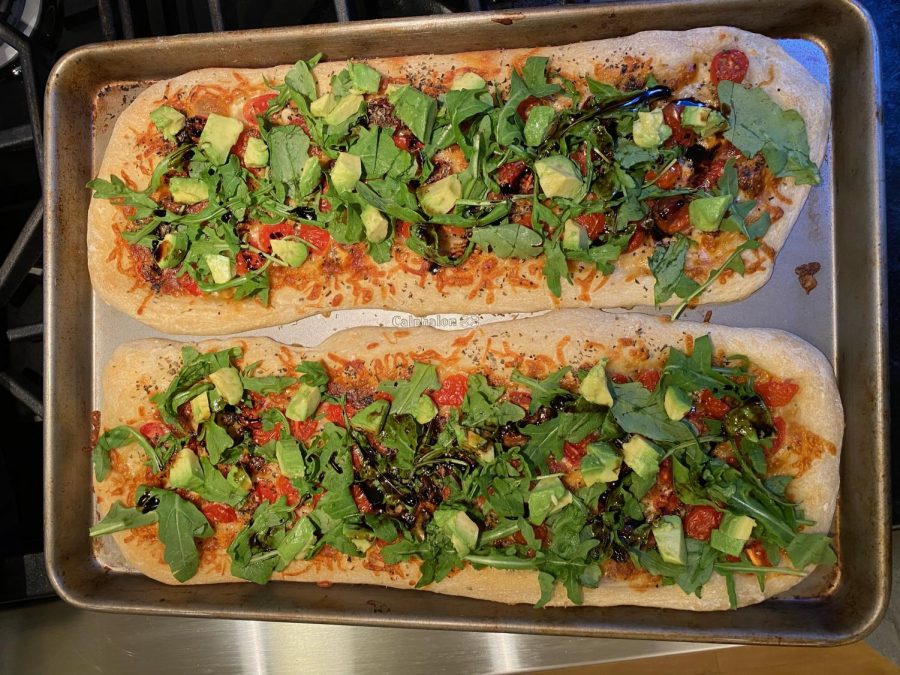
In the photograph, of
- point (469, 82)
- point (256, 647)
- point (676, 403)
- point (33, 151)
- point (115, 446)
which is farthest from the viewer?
point (33, 151)

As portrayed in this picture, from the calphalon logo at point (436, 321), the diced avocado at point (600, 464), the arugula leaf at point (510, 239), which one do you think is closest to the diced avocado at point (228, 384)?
the calphalon logo at point (436, 321)

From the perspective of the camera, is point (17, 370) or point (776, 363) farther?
point (17, 370)

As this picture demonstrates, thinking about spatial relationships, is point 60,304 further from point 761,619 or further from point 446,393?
point 761,619

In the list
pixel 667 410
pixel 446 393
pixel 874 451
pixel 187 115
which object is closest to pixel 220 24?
pixel 187 115

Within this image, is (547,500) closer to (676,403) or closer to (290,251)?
(676,403)

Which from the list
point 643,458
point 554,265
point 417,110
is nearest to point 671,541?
point 643,458

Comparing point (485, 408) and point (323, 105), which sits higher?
point (323, 105)
